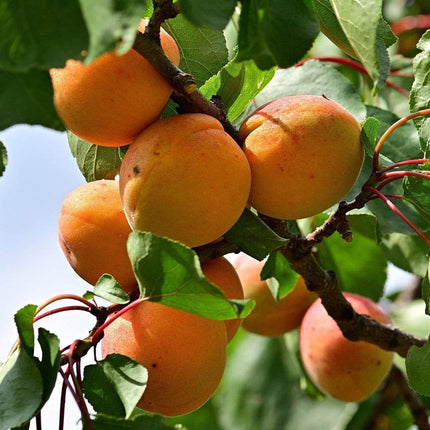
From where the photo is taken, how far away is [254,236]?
0.92 meters

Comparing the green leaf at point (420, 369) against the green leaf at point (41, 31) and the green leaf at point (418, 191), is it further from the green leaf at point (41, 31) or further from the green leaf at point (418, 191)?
Result: the green leaf at point (41, 31)

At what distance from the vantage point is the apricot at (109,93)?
2.70ft

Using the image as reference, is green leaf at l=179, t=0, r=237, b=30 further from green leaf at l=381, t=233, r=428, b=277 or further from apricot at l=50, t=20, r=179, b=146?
green leaf at l=381, t=233, r=428, b=277

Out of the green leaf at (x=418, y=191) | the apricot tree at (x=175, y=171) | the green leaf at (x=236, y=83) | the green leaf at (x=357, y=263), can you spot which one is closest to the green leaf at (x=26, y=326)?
the apricot tree at (x=175, y=171)

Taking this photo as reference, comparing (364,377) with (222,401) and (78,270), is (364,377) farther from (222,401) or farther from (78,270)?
(222,401)

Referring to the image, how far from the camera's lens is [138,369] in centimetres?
85

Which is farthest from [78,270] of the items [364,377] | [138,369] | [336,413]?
[336,413]

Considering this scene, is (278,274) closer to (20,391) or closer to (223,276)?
(223,276)

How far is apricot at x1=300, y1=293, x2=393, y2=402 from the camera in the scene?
1.33 m

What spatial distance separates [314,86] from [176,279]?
604 mm

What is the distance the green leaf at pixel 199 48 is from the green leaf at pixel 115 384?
39cm

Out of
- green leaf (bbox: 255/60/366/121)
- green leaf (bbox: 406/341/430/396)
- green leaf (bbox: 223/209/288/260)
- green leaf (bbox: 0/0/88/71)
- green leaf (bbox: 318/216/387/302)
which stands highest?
green leaf (bbox: 0/0/88/71)

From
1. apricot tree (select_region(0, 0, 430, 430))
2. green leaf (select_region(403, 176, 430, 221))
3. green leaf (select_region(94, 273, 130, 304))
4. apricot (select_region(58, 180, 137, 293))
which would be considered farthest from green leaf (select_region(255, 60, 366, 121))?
green leaf (select_region(94, 273, 130, 304))

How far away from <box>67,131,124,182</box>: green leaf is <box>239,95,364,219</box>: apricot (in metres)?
0.26
